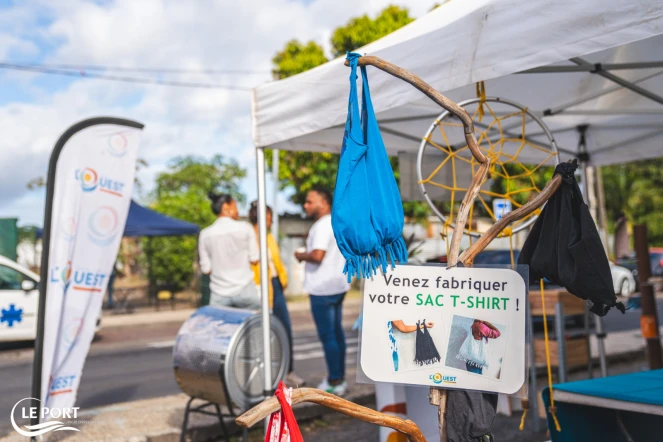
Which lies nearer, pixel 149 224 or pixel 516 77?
pixel 516 77

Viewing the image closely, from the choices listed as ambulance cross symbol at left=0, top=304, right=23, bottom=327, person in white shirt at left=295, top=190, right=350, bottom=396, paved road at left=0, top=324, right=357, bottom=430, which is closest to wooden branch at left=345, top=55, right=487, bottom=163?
person in white shirt at left=295, top=190, right=350, bottom=396

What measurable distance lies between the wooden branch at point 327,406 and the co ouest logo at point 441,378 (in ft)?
0.64

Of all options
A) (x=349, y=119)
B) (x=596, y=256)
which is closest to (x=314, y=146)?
(x=349, y=119)

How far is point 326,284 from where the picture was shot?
529 centimetres

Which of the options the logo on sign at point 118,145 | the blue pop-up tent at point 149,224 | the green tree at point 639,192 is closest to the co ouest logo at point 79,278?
the logo on sign at point 118,145

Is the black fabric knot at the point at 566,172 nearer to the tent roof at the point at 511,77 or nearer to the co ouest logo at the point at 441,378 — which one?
the tent roof at the point at 511,77

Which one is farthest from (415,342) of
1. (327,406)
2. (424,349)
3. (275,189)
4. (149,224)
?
(275,189)

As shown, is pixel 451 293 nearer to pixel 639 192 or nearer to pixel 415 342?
pixel 415 342

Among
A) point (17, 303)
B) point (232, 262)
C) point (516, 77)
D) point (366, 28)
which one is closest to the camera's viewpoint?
point (516, 77)

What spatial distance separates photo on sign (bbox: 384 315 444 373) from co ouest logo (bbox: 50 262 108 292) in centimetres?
258

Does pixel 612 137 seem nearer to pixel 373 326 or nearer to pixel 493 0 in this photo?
pixel 493 0

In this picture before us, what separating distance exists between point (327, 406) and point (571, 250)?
3.68ft

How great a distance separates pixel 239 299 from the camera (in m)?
5.38

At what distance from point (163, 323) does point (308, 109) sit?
12.4 m
